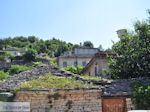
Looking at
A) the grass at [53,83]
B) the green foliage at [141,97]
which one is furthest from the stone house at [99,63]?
the green foliage at [141,97]

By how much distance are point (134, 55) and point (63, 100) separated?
14262mm

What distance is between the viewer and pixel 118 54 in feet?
95.6

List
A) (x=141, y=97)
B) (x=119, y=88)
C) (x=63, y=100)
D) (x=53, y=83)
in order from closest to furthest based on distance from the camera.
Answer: (x=63, y=100) → (x=141, y=97) → (x=53, y=83) → (x=119, y=88)

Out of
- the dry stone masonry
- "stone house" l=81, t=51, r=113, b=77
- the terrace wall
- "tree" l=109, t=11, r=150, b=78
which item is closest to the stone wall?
the terrace wall

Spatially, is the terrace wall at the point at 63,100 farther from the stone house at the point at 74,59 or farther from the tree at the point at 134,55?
the stone house at the point at 74,59

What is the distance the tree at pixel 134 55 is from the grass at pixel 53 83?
444 inches

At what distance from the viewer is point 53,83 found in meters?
15.5

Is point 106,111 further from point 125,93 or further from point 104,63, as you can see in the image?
point 104,63

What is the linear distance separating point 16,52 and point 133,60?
302 ft

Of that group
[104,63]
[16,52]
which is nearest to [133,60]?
[104,63]

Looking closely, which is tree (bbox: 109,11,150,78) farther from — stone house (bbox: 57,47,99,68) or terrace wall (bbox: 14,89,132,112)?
stone house (bbox: 57,47,99,68)

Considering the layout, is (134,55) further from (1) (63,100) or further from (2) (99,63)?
(1) (63,100)

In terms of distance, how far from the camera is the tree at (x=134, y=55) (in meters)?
26.8

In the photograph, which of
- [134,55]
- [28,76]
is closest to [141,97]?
[28,76]
